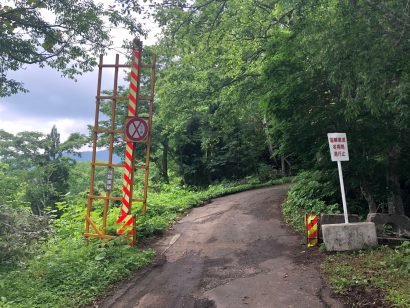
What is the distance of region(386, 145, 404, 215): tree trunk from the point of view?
9.88 m

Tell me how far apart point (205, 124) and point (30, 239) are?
18.8 metres

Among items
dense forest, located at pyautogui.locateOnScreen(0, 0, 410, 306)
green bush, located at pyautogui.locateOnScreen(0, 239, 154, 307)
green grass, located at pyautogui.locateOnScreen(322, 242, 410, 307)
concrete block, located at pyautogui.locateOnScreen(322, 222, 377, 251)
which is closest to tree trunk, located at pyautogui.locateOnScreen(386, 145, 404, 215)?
dense forest, located at pyautogui.locateOnScreen(0, 0, 410, 306)

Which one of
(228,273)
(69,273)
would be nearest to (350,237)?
(228,273)

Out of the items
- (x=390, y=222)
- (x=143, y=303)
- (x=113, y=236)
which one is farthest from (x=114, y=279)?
(x=390, y=222)

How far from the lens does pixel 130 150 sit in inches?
321

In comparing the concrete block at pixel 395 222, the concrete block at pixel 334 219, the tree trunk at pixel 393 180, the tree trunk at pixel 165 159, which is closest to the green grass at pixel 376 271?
the concrete block at pixel 395 222

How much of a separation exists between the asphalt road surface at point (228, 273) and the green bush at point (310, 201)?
112 cm

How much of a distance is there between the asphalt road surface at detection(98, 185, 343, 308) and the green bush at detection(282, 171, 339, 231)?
3.68ft

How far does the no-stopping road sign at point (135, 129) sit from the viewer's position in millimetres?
7922

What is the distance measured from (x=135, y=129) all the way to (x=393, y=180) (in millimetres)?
6886

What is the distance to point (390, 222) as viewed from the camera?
26.9 feet

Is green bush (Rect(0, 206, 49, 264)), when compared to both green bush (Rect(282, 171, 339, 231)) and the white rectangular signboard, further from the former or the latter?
green bush (Rect(282, 171, 339, 231))

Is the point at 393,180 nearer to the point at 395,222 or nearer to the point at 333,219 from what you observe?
the point at 395,222

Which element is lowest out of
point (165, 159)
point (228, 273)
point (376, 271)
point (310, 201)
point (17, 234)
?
point (228, 273)
